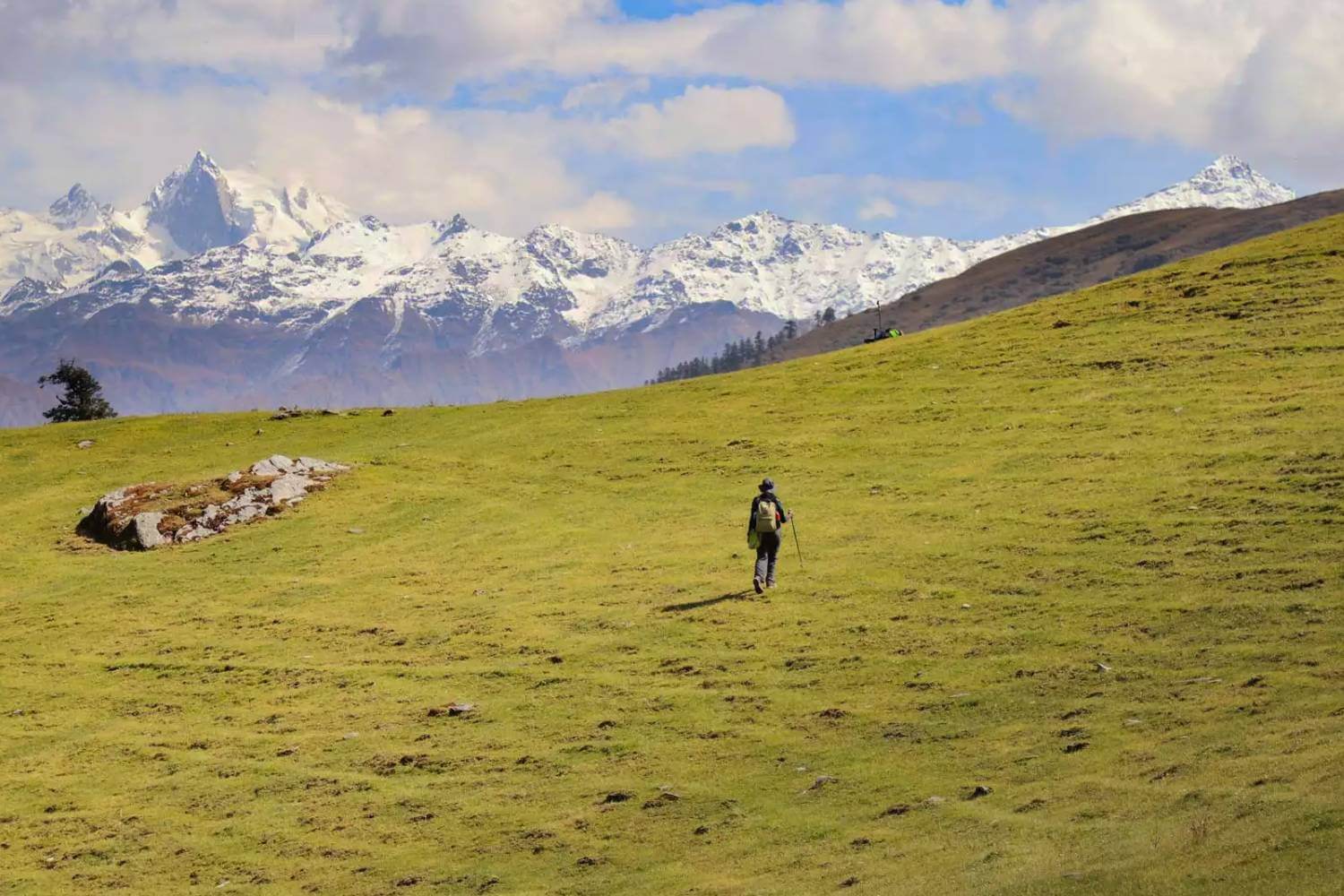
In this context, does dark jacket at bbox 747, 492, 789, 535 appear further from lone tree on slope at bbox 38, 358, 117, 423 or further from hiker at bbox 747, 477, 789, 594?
lone tree on slope at bbox 38, 358, 117, 423

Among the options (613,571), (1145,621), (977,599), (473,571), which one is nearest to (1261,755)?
(1145,621)

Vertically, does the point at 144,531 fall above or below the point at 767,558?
above

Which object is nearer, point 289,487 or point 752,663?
point 752,663

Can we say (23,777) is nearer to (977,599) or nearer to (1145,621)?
(977,599)

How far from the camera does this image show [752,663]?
30.9 m

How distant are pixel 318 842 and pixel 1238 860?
1544cm

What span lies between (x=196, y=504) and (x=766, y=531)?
2691 centimetres

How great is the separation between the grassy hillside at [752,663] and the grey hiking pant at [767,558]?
2.05ft

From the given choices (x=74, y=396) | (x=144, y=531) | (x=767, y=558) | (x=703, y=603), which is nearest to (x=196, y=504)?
(x=144, y=531)

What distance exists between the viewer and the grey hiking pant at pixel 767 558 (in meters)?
36.0

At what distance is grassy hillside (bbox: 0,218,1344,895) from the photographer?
21.5m

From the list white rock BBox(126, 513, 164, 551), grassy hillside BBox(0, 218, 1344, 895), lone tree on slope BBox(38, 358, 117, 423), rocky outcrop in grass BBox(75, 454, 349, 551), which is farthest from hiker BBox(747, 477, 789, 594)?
lone tree on slope BBox(38, 358, 117, 423)

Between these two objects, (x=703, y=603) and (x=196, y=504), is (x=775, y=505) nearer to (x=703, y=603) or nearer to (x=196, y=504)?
(x=703, y=603)

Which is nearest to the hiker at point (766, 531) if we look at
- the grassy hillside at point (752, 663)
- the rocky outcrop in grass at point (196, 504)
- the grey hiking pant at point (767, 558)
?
the grey hiking pant at point (767, 558)
